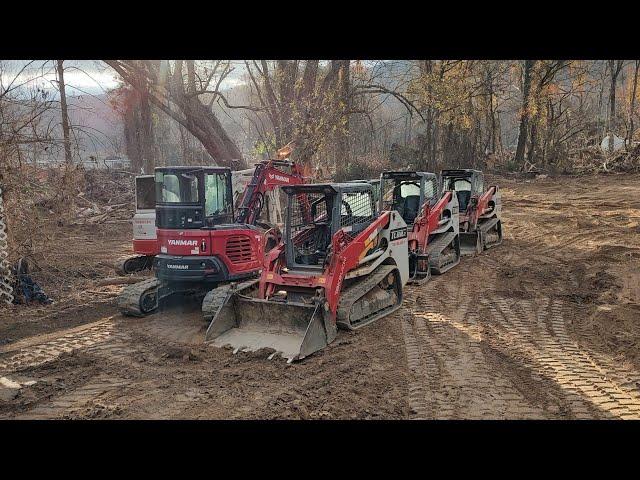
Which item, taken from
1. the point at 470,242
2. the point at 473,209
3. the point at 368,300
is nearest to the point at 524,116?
the point at 473,209

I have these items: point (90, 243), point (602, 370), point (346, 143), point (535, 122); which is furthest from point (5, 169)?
point (535, 122)

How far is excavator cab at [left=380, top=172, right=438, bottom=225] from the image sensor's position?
35.5ft

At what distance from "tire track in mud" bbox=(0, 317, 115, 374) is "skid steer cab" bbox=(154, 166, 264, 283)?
1204 mm

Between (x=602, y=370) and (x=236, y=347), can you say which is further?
(x=236, y=347)

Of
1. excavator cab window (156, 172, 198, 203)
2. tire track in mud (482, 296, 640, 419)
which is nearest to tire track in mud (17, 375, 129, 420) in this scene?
excavator cab window (156, 172, 198, 203)

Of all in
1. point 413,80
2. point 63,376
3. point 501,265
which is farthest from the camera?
point 413,80

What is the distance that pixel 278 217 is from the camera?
43.4 ft

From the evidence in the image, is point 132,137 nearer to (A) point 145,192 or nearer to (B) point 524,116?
(A) point 145,192

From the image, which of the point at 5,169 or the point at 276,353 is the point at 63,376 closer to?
the point at 276,353

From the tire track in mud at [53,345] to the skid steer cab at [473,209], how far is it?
7.75 meters

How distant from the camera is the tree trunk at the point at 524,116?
84.4 feet

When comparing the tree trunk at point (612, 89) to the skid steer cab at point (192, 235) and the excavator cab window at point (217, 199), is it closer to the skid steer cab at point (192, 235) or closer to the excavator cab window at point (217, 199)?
the excavator cab window at point (217, 199)

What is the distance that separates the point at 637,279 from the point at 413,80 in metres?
14.6

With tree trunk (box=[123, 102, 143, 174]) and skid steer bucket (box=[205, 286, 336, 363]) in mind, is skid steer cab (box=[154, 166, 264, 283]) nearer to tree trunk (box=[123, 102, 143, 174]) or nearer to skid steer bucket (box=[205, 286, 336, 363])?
skid steer bucket (box=[205, 286, 336, 363])
